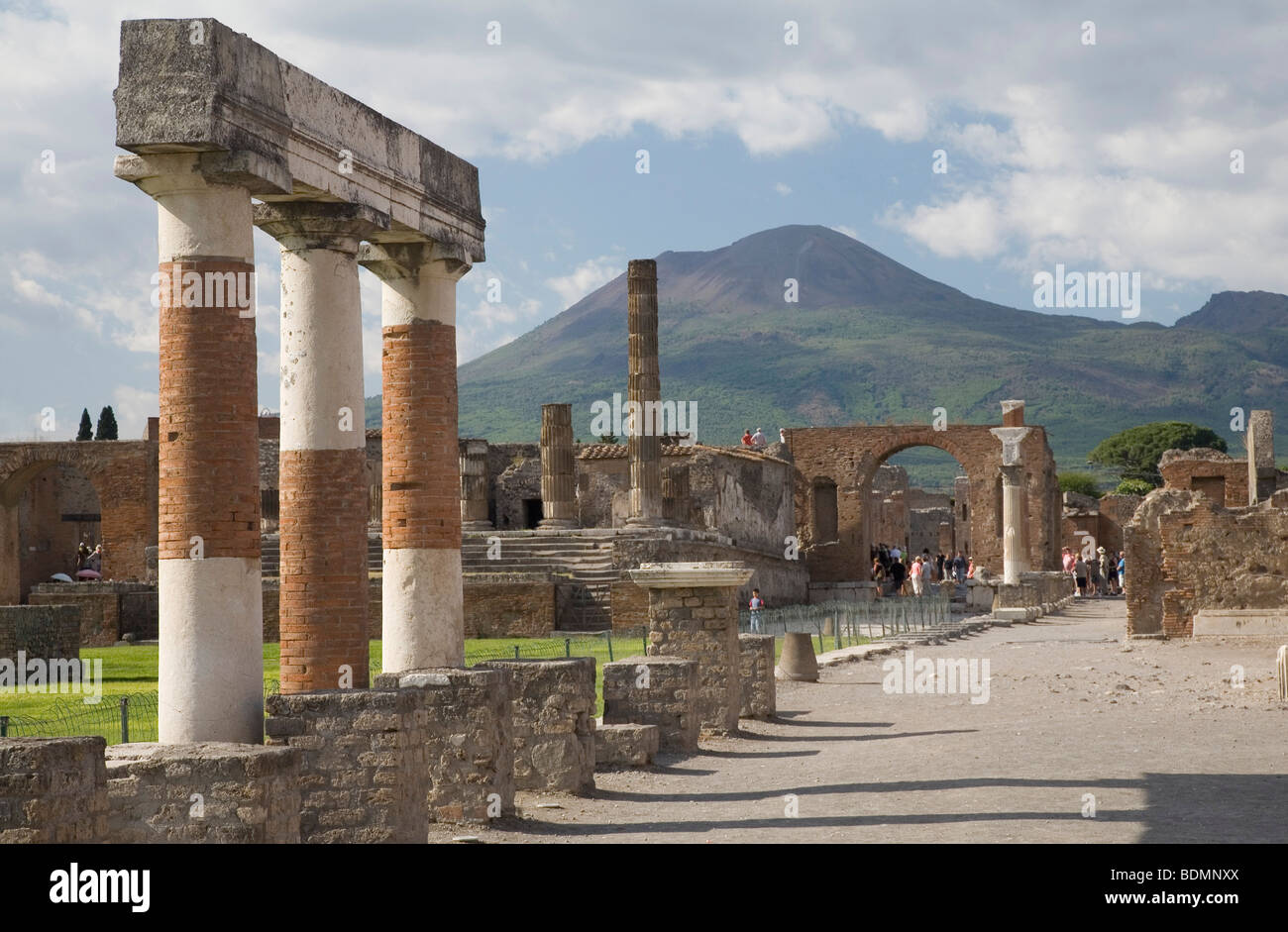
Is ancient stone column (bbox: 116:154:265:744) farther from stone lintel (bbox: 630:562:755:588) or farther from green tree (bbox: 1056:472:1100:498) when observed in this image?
green tree (bbox: 1056:472:1100:498)

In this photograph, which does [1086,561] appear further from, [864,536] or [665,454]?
[665,454]

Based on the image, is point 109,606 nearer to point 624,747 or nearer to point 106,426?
point 624,747

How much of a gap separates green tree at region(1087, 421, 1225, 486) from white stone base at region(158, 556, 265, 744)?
313ft

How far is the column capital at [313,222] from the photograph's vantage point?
33.0 feet

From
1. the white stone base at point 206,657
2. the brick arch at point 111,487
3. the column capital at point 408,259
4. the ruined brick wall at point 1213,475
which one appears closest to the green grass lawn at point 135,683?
the white stone base at point 206,657

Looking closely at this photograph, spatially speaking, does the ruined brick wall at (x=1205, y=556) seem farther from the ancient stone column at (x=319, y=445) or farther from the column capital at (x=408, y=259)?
the ancient stone column at (x=319, y=445)

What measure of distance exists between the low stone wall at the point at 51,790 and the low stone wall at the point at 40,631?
15483 millimetres

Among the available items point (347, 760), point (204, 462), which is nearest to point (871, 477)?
point (204, 462)

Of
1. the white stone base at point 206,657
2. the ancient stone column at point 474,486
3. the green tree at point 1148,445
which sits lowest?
the white stone base at point 206,657

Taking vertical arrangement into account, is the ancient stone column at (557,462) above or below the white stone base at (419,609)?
above

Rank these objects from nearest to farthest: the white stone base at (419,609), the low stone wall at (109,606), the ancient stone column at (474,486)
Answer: the white stone base at (419,609) < the low stone wall at (109,606) < the ancient stone column at (474,486)

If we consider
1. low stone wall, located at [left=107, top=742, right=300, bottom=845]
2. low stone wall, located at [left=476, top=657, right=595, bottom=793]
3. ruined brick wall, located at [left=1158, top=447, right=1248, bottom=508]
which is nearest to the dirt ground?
low stone wall, located at [left=476, top=657, right=595, bottom=793]

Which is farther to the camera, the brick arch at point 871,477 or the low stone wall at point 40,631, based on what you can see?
the brick arch at point 871,477
